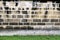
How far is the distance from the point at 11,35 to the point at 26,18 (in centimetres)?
76

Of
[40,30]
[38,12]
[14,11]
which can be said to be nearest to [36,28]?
[40,30]

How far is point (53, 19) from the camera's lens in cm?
602

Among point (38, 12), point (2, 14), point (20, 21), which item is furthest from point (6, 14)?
point (38, 12)

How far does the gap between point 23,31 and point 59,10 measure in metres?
1.41

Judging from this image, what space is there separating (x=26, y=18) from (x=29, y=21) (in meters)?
0.14

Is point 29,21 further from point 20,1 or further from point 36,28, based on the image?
point 20,1

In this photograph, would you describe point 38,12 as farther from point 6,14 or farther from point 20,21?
point 6,14

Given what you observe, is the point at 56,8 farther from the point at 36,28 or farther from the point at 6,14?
the point at 6,14

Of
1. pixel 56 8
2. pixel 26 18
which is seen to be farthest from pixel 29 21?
pixel 56 8

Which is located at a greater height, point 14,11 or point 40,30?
point 14,11

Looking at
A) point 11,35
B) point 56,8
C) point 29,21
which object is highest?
point 56,8

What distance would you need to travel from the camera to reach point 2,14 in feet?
19.3

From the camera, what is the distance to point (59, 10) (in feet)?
19.6

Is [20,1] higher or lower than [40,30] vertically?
higher
